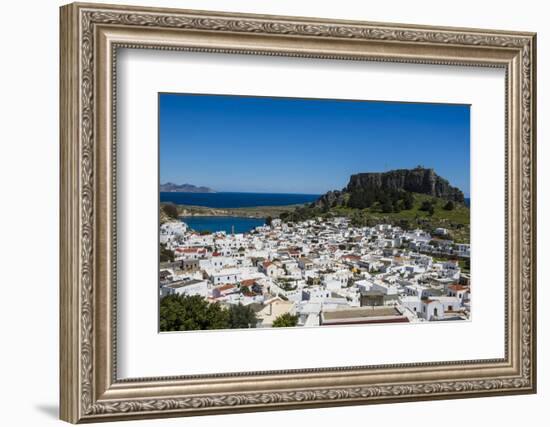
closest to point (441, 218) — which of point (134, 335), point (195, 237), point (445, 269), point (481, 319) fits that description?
point (445, 269)

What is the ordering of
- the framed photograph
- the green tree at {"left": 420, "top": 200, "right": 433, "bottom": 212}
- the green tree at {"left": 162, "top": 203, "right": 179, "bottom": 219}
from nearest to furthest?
the framed photograph < the green tree at {"left": 162, "top": 203, "right": 179, "bottom": 219} < the green tree at {"left": 420, "top": 200, "right": 433, "bottom": 212}

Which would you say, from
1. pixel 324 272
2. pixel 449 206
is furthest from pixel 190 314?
pixel 449 206

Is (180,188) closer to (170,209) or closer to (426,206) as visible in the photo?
(170,209)

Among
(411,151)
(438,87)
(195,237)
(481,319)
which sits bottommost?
(481,319)

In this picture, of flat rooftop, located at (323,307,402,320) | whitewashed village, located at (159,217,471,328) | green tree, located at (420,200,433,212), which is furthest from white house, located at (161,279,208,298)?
green tree, located at (420,200,433,212)

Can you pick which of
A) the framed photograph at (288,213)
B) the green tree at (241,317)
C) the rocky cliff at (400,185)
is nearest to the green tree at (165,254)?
the framed photograph at (288,213)

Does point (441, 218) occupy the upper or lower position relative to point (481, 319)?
upper

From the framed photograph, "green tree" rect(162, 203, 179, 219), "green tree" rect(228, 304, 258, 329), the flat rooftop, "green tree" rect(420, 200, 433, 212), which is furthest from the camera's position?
"green tree" rect(420, 200, 433, 212)

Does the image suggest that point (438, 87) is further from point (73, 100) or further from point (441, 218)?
point (73, 100)

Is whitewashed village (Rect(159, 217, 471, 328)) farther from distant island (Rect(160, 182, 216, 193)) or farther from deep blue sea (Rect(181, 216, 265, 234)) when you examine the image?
distant island (Rect(160, 182, 216, 193))
